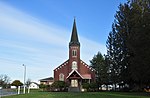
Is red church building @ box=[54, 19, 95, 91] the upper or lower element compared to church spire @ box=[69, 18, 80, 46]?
lower

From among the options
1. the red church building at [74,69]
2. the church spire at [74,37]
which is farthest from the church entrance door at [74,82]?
the church spire at [74,37]

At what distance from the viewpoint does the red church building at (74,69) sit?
224 ft

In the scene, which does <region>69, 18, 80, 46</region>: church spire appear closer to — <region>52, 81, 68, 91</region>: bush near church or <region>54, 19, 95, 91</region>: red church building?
<region>54, 19, 95, 91</region>: red church building

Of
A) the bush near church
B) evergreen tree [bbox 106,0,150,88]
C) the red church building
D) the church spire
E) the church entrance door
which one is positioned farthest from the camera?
the church spire

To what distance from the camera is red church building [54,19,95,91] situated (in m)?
68.3

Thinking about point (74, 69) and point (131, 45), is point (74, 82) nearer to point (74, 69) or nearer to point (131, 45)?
point (74, 69)

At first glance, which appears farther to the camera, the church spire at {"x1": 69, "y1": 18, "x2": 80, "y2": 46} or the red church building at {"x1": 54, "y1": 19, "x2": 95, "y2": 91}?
the church spire at {"x1": 69, "y1": 18, "x2": 80, "y2": 46}

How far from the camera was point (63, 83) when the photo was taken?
6419 centimetres

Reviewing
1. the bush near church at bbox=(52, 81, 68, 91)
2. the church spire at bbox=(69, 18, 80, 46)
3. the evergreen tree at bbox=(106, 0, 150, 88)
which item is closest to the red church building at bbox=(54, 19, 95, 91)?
the church spire at bbox=(69, 18, 80, 46)

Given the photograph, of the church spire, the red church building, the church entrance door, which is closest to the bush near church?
the church entrance door

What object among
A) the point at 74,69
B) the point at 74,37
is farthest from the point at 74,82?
the point at 74,37

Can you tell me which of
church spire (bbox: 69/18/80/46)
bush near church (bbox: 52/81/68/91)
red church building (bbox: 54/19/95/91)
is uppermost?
church spire (bbox: 69/18/80/46)

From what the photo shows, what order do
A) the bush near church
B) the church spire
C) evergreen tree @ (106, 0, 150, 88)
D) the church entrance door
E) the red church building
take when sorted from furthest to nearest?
the church spire < the red church building < the church entrance door < the bush near church < evergreen tree @ (106, 0, 150, 88)

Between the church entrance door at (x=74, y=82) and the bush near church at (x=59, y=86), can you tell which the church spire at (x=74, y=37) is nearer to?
the church entrance door at (x=74, y=82)
